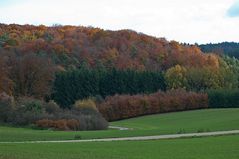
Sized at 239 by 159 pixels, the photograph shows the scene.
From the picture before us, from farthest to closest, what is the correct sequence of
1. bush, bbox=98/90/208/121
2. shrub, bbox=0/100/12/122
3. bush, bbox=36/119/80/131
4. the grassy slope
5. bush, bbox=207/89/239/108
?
bush, bbox=207/89/239/108
bush, bbox=98/90/208/121
shrub, bbox=0/100/12/122
bush, bbox=36/119/80/131
the grassy slope

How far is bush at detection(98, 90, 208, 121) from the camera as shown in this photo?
3305 inches

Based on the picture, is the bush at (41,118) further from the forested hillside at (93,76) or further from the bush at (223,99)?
the bush at (223,99)

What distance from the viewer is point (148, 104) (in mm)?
85438

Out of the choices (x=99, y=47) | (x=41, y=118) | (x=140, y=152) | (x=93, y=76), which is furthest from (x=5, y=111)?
(x=99, y=47)

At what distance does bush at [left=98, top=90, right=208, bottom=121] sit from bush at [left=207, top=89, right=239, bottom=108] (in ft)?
4.01

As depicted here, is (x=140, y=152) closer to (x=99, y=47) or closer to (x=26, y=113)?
(x=26, y=113)

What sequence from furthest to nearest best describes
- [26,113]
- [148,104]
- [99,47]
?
1. [99,47]
2. [148,104]
3. [26,113]

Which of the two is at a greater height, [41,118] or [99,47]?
[99,47]

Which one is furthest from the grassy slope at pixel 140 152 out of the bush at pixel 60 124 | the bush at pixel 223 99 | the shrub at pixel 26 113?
the bush at pixel 223 99

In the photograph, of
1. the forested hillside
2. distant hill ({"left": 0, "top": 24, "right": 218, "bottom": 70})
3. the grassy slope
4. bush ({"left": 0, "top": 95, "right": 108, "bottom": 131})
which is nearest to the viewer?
the grassy slope

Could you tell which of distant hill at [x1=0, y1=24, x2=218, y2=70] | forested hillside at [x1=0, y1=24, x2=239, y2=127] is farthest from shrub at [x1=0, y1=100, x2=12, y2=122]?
distant hill at [x1=0, y1=24, x2=218, y2=70]

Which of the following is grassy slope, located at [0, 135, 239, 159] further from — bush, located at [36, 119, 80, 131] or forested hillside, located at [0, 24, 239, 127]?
forested hillside, located at [0, 24, 239, 127]

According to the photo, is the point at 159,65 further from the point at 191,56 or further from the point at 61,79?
the point at 61,79

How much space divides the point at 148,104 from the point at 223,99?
13023mm
